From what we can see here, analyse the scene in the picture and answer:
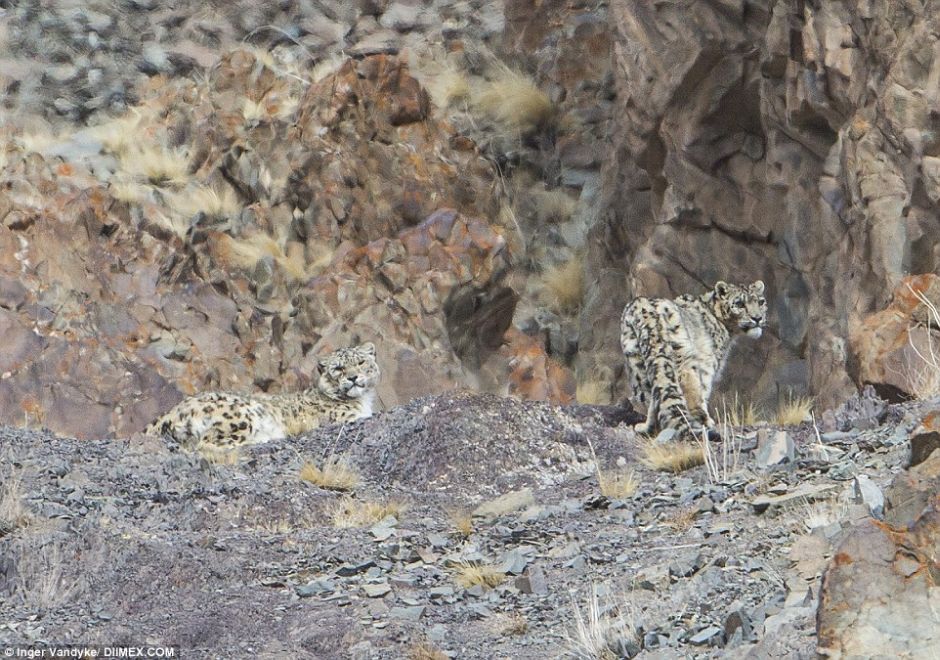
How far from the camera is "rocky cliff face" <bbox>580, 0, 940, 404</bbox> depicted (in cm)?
1617

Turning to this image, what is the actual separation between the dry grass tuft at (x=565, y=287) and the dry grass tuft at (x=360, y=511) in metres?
11.2

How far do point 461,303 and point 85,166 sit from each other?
764 centimetres

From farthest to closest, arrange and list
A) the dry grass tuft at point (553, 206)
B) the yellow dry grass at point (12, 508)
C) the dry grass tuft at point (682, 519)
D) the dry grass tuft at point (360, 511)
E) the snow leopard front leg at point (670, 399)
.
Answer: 1. the dry grass tuft at point (553, 206)
2. the snow leopard front leg at point (670, 399)
3. the dry grass tuft at point (360, 511)
4. the yellow dry grass at point (12, 508)
5. the dry grass tuft at point (682, 519)

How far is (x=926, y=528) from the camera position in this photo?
652cm

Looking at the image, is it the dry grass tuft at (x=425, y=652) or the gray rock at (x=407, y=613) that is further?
the gray rock at (x=407, y=613)

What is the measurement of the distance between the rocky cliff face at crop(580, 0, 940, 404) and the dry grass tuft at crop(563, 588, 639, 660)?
8.58 meters

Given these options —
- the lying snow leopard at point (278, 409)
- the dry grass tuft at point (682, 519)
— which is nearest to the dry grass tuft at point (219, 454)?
the lying snow leopard at point (278, 409)

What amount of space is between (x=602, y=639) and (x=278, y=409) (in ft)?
30.3

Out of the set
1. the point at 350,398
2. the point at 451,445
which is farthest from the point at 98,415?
the point at 451,445

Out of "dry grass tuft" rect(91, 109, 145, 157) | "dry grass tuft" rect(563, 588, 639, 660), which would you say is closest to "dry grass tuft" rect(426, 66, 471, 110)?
"dry grass tuft" rect(91, 109, 145, 157)

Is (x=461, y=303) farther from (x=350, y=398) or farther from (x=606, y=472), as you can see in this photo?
(x=606, y=472)

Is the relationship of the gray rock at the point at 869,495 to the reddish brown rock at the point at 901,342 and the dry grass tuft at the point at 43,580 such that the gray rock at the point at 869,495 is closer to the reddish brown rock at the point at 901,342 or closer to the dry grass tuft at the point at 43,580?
the reddish brown rock at the point at 901,342

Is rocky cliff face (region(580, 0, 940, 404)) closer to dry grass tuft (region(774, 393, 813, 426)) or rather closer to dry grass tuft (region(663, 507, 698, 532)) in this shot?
dry grass tuft (region(774, 393, 813, 426))

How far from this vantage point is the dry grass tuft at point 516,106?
2603 centimetres
